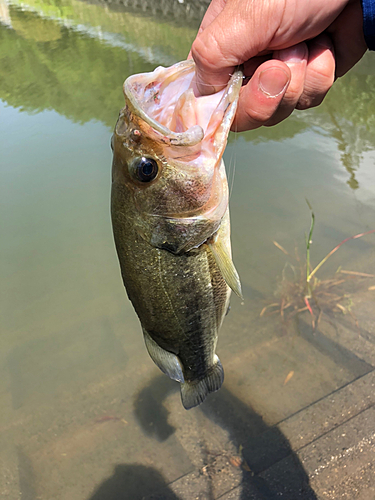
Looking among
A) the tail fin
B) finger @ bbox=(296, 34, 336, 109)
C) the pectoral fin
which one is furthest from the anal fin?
finger @ bbox=(296, 34, 336, 109)

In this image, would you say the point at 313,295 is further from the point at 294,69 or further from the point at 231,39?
the point at 231,39

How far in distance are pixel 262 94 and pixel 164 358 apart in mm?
1188

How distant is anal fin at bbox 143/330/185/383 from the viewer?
170cm

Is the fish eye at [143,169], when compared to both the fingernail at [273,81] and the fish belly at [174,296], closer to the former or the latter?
the fish belly at [174,296]

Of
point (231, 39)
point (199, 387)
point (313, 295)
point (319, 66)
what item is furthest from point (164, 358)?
point (313, 295)

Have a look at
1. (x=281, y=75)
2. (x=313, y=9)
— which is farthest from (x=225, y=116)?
(x=313, y=9)

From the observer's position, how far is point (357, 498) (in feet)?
8.63

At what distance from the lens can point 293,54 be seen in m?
1.48

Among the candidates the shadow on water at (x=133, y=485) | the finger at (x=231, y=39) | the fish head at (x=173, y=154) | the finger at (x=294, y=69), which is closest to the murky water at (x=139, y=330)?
the shadow on water at (x=133, y=485)

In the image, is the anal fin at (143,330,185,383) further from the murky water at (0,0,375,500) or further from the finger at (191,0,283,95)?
the finger at (191,0,283,95)

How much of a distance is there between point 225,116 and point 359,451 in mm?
2777

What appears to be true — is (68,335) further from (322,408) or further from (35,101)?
(35,101)

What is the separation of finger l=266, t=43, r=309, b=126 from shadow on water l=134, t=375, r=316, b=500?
8.80 feet

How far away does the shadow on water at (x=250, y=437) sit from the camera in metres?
2.85
